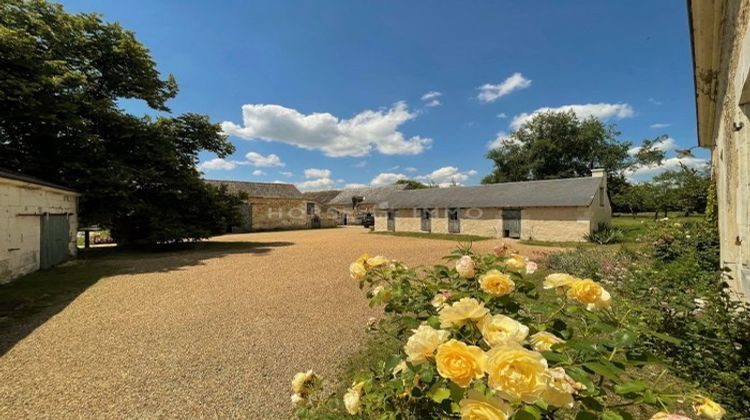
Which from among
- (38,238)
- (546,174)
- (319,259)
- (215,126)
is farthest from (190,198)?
(546,174)

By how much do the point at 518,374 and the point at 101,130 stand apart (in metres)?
18.7

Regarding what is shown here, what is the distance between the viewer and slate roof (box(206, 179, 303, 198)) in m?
32.3

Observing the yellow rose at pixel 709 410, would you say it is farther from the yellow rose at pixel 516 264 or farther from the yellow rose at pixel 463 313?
the yellow rose at pixel 516 264

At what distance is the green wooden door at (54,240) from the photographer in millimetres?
9883

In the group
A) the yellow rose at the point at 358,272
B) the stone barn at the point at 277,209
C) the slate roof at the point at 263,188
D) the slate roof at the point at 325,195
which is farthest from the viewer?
the slate roof at the point at 325,195

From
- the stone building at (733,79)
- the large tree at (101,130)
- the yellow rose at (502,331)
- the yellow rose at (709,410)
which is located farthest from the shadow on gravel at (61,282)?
the stone building at (733,79)

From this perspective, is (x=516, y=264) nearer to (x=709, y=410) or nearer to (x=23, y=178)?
(x=709, y=410)

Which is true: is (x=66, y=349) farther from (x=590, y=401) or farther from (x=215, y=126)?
(x=215, y=126)

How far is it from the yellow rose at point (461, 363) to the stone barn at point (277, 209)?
100ft

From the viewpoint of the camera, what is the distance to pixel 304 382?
5.64 ft

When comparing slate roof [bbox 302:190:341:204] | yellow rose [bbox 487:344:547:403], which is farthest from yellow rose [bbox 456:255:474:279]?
slate roof [bbox 302:190:341:204]

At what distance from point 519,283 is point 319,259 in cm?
1073

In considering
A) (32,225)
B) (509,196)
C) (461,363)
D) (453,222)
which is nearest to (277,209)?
(453,222)

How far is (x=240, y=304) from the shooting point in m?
6.38
